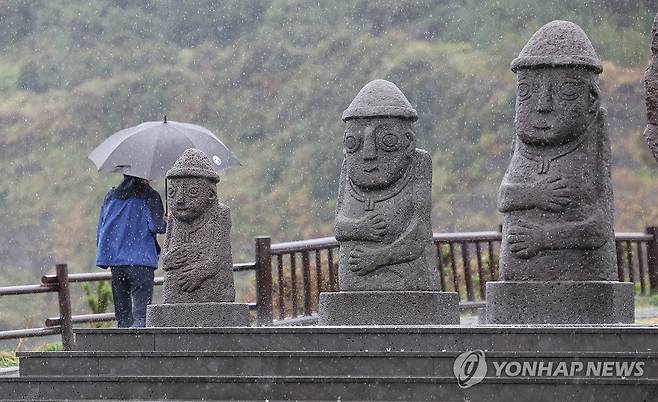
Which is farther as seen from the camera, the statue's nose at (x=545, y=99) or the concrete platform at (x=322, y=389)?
the statue's nose at (x=545, y=99)

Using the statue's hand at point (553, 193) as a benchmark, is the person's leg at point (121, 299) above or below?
below

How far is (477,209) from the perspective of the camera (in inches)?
1404

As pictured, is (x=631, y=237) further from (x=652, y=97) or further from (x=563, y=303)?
(x=652, y=97)

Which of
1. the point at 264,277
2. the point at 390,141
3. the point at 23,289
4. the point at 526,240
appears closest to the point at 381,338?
the point at 526,240

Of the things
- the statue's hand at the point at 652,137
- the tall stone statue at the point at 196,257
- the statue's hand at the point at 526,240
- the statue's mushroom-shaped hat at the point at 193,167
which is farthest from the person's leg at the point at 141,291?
the statue's hand at the point at 652,137

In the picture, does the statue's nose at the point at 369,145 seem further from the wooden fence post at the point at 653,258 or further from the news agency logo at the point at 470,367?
the wooden fence post at the point at 653,258

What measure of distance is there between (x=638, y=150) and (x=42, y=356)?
27712mm

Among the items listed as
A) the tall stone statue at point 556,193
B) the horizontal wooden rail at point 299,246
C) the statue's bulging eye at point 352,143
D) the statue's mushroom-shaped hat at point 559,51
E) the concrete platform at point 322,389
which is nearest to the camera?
the concrete platform at point 322,389

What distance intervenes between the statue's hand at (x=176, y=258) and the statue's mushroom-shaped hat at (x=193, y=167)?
2.12 ft

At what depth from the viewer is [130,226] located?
43.8 feet

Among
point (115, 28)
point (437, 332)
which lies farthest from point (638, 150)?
point (437, 332)

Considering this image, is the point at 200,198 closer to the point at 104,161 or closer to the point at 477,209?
the point at 104,161

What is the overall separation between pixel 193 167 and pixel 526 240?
9.80 feet

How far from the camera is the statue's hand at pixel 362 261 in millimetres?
12086
